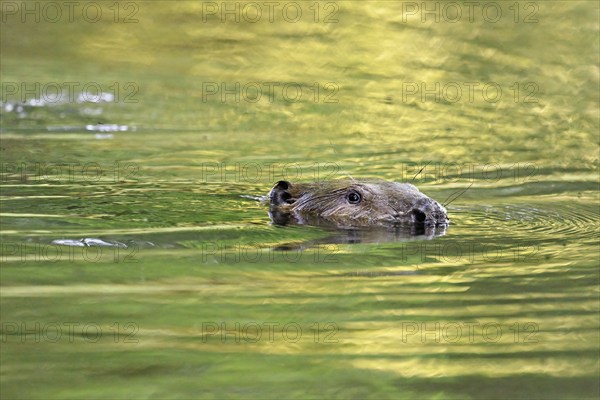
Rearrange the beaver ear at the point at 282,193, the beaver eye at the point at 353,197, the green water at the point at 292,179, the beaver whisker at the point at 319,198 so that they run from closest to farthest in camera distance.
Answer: the green water at the point at 292,179 < the beaver eye at the point at 353,197 < the beaver whisker at the point at 319,198 < the beaver ear at the point at 282,193

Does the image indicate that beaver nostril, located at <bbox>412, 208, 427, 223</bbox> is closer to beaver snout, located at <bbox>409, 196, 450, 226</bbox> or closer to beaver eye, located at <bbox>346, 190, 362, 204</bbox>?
beaver snout, located at <bbox>409, 196, 450, 226</bbox>

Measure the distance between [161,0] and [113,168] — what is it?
706cm

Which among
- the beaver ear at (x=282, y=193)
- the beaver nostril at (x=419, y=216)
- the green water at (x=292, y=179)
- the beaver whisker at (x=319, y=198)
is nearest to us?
the green water at (x=292, y=179)

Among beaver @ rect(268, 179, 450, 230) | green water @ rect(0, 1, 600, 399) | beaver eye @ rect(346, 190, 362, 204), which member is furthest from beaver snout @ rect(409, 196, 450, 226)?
beaver eye @ rect(346, 190, 362, 204)

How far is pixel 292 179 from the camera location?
29.9ft

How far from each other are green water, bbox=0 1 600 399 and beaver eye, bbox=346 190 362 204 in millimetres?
354

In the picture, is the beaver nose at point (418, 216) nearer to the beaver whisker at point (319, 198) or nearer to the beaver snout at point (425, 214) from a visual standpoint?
the beaver snout at point (425, 214)

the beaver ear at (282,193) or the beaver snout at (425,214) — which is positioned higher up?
the beaver ear at (282,193)

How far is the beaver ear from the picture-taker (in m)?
7.89

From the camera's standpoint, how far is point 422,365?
15.7 feet

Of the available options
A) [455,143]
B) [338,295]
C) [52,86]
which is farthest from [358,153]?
[338,295]

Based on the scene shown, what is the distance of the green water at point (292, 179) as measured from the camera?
15.8 ft

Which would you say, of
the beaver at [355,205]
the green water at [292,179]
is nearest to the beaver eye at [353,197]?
the beaver at [355,205]

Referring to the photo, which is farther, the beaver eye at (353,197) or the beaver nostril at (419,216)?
the beaver eye at (353,197)
